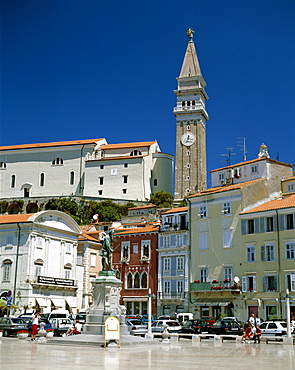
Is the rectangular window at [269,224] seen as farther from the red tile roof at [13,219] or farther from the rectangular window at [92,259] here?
the rectangular window at [92,259]

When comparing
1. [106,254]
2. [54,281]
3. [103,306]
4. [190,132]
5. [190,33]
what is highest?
[190,33]

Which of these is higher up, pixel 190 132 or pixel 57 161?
pixel 190 132

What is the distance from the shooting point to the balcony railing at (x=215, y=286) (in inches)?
1934

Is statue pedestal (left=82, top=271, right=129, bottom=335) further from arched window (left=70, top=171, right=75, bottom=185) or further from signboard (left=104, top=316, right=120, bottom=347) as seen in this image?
arched window (left=70, top=171, right=75, bottom=185)

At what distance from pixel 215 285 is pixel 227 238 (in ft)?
14.6

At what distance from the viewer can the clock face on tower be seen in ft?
362

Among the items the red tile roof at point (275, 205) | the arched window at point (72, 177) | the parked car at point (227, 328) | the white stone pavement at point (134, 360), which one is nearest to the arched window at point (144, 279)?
the red tile roof at point (275, 205)

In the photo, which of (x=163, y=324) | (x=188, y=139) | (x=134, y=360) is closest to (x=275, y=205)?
(x=163, y=324)

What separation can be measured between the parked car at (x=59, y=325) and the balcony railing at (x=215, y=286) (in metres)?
17.3

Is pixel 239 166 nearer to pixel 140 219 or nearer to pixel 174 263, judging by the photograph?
pixel 174 263

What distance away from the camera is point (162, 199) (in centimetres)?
10231

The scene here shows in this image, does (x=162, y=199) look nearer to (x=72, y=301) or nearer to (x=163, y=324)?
(x=72, y=301)

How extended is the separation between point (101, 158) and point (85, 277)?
56.0 meters

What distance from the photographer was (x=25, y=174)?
121188 millimetres
